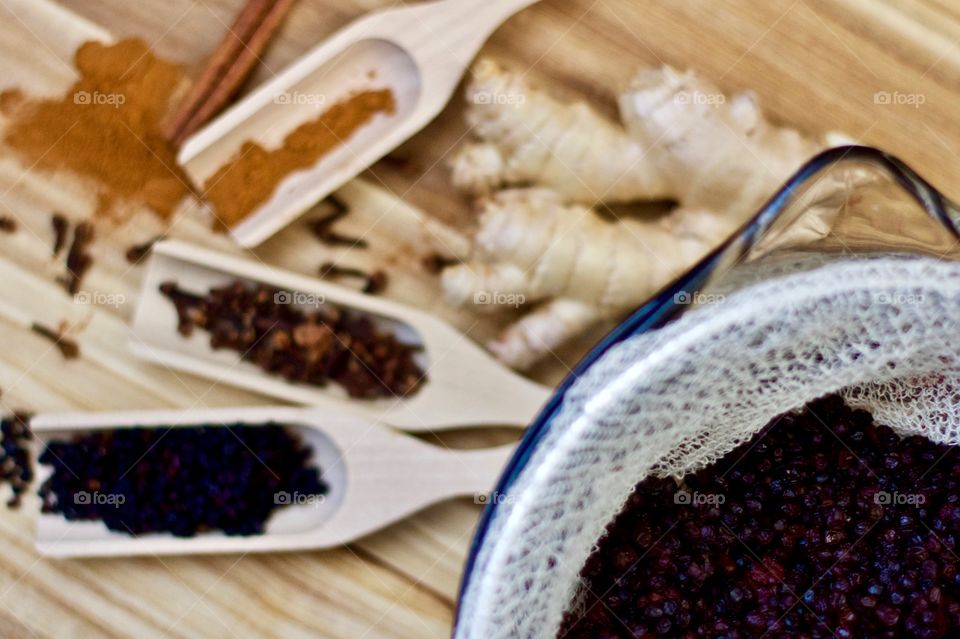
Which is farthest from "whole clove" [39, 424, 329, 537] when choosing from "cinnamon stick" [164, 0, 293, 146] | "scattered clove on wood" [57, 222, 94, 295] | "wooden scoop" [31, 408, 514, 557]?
"cinnamon stick" [164, 0, 293, 146]

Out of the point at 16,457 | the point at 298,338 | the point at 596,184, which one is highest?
the point at 596,184

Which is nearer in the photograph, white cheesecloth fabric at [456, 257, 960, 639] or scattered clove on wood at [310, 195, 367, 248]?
white cheesecloth fabric at [456, 257, 960, 639]

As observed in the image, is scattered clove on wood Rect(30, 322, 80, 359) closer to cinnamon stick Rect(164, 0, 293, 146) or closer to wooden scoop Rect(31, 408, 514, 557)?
wooden scoop Rect(31, 408, 514, 557)

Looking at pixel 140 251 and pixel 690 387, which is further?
pixel 140 251

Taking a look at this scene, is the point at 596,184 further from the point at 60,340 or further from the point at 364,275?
the point at 60,340

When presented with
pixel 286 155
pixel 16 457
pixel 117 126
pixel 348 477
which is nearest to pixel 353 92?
pixel 286 155

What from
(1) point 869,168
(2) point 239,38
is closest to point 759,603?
(1) point 869,168

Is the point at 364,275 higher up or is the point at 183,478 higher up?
the point at 364,275
